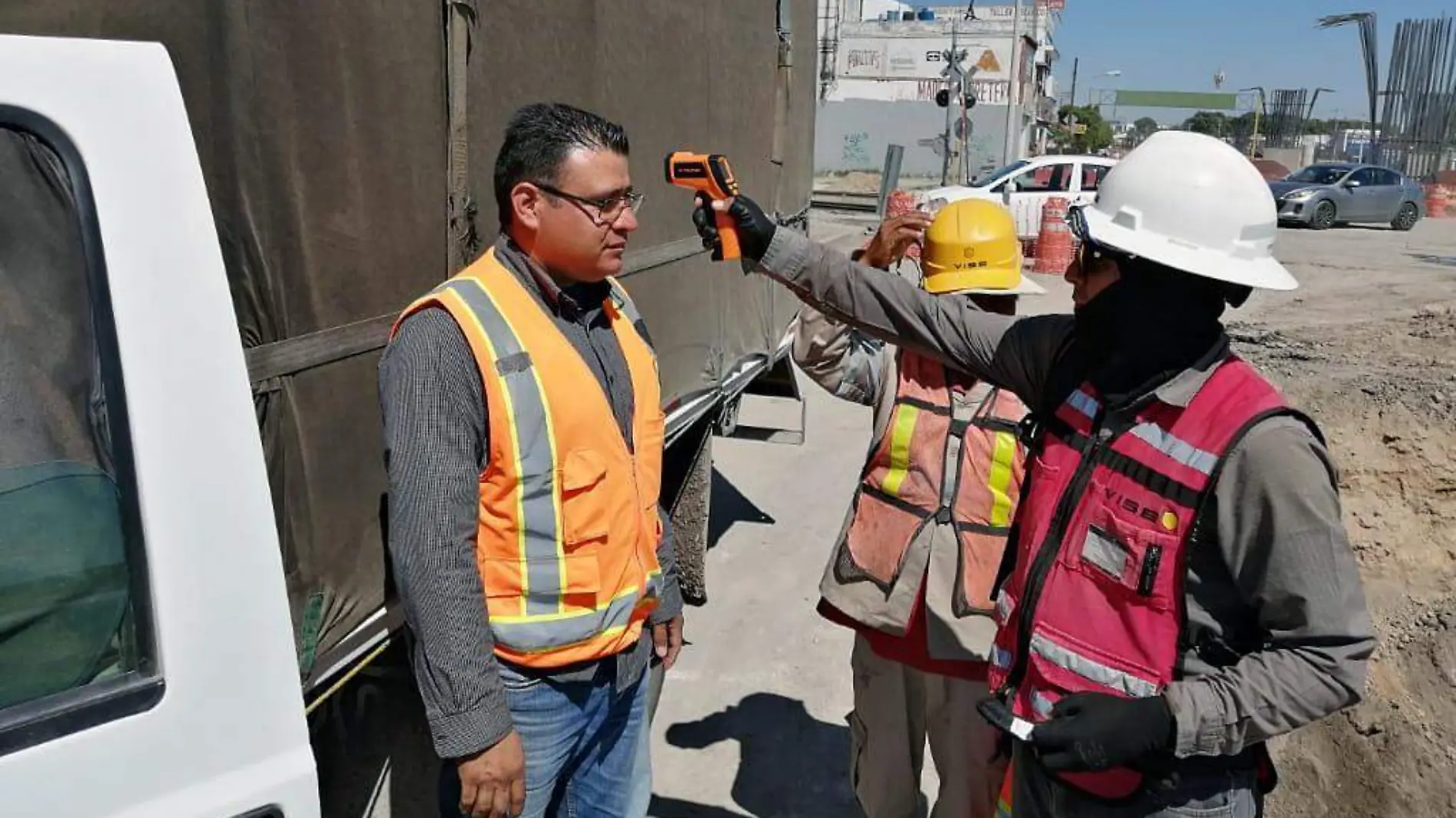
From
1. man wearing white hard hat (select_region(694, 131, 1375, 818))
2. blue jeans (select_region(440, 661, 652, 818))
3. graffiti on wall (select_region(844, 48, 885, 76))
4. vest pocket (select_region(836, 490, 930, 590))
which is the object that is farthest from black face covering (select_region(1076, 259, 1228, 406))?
graffiti on wall (select_region(844, 48, 885, 76))

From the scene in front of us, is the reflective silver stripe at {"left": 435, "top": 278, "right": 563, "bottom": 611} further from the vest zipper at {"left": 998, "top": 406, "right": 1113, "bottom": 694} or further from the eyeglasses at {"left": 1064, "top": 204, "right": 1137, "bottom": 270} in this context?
the eyeglasses at {"left": 1064, "top": 204, "right": 1137, "bottom": 270}

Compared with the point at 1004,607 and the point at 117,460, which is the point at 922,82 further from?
the point at 117,460

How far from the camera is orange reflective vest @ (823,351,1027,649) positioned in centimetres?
248

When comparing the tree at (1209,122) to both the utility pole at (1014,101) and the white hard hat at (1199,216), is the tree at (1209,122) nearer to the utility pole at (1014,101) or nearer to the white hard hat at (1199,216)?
the utility pole at (1014,101)

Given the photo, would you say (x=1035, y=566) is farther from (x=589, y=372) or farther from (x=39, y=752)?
(x=39, y=752)

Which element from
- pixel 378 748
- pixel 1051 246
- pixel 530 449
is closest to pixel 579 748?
pixel 378 748

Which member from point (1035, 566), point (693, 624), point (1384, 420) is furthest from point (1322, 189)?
point (1035, 566)

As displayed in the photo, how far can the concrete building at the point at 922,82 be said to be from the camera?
40.5 metres

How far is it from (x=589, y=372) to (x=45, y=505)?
88 cm

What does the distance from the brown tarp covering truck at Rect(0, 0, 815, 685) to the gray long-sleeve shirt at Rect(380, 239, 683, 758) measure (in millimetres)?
205

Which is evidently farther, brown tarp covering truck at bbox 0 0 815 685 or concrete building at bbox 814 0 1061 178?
concrete building at bbox 814 0 1061 178

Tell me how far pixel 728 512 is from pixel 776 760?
2.38m

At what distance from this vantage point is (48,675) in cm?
123

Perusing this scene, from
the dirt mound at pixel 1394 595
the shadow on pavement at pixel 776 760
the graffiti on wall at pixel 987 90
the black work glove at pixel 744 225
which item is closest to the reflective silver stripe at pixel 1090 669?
the black work glove at pixel 744 225
